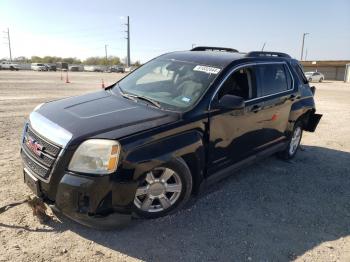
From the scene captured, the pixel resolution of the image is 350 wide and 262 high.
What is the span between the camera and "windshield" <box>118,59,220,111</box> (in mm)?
3960

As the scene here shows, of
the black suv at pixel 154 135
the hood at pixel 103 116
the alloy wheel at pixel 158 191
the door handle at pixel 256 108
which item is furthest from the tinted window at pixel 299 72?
the alloy wheel at pixel 158 191

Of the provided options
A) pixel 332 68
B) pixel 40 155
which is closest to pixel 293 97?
pixel 40 155

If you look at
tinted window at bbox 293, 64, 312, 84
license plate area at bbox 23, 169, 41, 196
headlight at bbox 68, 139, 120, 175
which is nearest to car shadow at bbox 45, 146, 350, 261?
license plate area at bbox 23, 169, 41, 196

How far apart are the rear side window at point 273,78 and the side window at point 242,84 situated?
0.64ft

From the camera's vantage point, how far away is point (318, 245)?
346cm

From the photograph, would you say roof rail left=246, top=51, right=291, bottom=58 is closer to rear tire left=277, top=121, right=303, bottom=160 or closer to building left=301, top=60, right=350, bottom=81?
rear tire left=277, top=121, right=303, bottom=160

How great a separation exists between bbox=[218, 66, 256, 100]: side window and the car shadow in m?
1.32

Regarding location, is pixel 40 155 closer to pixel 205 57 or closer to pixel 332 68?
pixel 205 57

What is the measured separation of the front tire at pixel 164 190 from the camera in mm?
3451

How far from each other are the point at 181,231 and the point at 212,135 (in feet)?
3.74

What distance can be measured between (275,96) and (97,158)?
3116 millimetres

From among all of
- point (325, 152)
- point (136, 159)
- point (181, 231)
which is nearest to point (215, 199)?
point (181, 231)

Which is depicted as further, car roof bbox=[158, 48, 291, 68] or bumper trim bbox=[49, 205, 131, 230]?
car roof bbox=[158, 48, 291, 68]

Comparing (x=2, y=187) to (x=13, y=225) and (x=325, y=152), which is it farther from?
(x=325, y=152)
